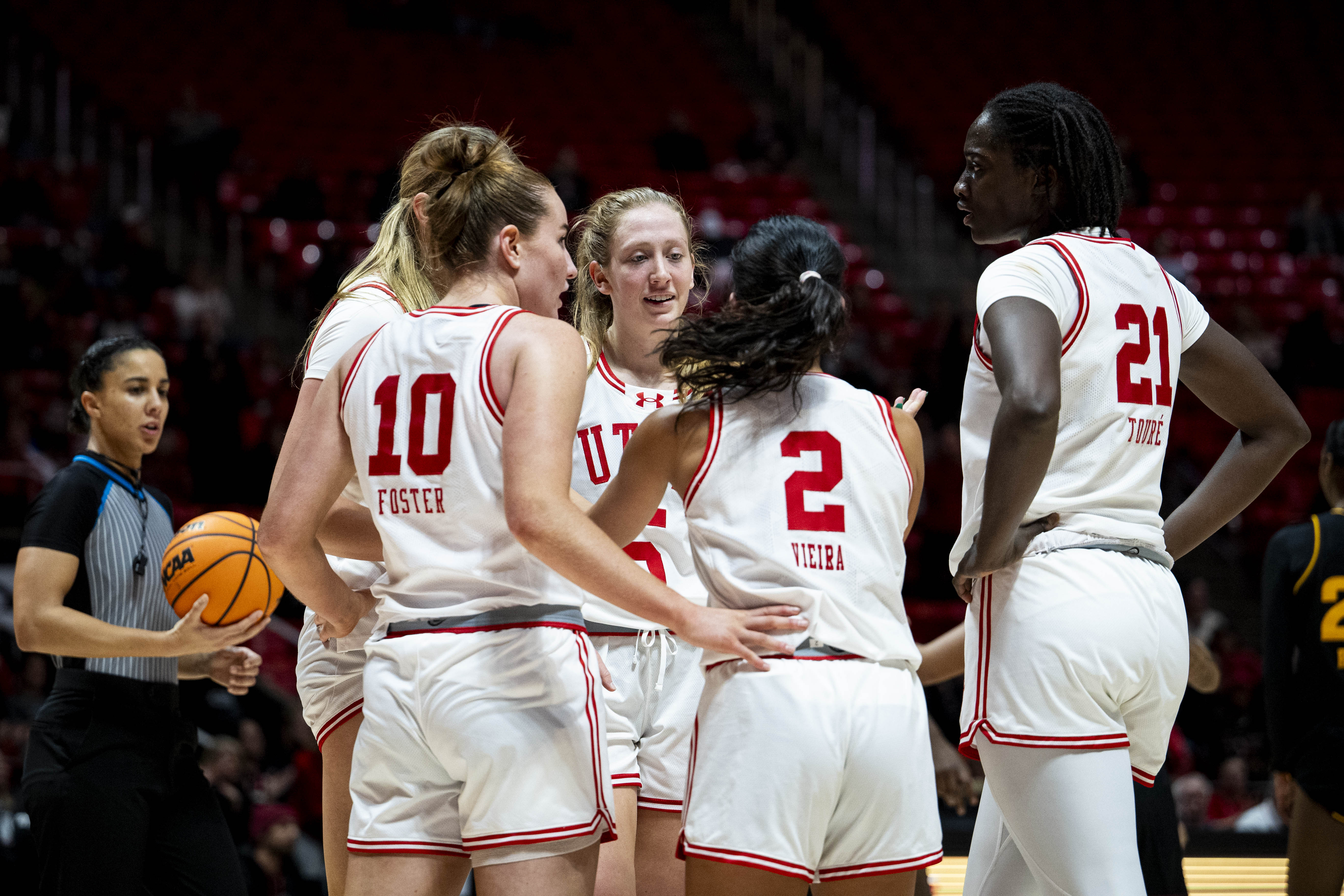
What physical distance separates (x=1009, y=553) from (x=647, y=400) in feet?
4.04

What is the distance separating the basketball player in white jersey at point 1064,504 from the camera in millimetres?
2709

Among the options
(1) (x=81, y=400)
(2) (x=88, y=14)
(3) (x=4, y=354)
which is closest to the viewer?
(1) (x=81, y=400)

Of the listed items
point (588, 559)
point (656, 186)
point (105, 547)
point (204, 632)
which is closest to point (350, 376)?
point (588, 559)

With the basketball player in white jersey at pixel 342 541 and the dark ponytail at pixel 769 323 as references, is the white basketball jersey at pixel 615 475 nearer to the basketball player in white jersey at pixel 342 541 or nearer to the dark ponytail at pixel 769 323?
the basketball player in white jersey at pixel 342 541

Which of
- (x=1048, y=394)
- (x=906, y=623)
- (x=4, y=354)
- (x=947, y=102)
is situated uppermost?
(x=947, y=102)

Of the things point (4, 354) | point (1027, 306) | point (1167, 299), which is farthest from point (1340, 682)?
point (4, 354)

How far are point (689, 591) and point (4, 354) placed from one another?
8336mm

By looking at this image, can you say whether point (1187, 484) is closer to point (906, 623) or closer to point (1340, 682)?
point (1340, 682)

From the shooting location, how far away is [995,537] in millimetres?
2758

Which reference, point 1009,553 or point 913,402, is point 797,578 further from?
point 913,402

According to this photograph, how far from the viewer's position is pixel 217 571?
373 centimetres

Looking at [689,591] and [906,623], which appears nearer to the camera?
[906,623]

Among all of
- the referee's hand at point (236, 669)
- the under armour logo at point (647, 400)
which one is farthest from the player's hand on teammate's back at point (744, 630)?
the referee's hand at point (236, 669)

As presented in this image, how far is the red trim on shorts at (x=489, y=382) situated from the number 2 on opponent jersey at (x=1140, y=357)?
1.28 m
